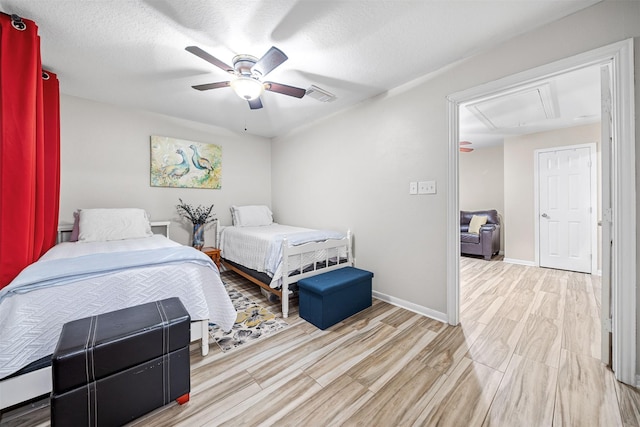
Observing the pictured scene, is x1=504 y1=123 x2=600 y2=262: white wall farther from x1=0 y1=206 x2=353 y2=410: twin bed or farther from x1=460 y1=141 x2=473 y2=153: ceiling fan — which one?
x1=0 y1=206 x2=353 y2=410: twin bed

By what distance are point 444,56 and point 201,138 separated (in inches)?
131

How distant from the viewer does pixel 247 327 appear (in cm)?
220

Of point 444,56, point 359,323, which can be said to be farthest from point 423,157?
point 359,323

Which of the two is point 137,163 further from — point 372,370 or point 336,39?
point 372,370

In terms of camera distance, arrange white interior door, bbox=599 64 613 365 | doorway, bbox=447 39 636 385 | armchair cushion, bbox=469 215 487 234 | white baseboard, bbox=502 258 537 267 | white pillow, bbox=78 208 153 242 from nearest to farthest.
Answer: doorway, bbox=447 39 636 385, white interior door, bbox=599 64 613 365, white pillow, bbox=78 208 153 242, white baseboard, bbox=502 258 537 267, armchair cushion, bbox=469 215 487 234

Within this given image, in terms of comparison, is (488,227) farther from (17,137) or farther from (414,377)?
(17,137)

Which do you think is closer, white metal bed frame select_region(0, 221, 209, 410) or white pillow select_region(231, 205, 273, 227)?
white metal bed frame select_region(0, 221, 209, 410)

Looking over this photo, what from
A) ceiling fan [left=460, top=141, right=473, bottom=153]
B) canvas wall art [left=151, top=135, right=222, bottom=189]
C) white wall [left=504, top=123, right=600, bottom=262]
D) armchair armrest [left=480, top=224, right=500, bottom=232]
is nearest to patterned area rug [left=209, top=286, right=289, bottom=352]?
canvas wall art [left=151, top=135, right=222, bottom=189]

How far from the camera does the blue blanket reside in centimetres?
129

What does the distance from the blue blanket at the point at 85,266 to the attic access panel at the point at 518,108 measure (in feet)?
10.2

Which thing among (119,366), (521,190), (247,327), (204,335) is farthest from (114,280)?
(521,190)

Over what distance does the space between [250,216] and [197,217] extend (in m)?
0.76

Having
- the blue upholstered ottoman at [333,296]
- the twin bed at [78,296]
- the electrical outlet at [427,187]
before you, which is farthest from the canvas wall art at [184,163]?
the electrical outlet at [427,187]

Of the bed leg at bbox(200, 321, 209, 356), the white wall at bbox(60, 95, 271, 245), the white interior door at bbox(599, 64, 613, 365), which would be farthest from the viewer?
the white wall at bbox(60, 95, 271, 245)
